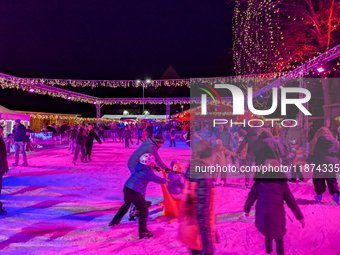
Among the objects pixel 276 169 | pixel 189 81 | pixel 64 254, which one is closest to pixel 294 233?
pixel 276 169

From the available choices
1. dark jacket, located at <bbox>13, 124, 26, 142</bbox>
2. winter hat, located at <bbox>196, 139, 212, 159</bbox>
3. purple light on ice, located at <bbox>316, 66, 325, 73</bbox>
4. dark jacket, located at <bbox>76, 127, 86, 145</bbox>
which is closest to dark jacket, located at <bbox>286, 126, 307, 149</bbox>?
purple light on ice, located at <bbox>316, 66, 325, 73</bbox>

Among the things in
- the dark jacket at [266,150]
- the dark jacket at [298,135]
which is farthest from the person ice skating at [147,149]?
the dark jacket at [298,135]

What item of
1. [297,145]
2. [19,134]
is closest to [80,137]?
[19,134]

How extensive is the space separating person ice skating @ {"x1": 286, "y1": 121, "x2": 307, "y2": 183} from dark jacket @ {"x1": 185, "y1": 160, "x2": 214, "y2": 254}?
488 centimetres

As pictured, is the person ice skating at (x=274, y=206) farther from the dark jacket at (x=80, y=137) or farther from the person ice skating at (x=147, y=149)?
the dark jacket at (x=80, y=137)

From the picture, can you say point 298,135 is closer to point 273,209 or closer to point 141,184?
point 273,209

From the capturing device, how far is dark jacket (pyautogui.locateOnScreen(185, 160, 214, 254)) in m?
2.29

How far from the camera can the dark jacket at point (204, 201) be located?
90.2 inches

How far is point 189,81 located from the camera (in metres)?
20.9

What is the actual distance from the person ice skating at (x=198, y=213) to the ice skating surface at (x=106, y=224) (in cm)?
85

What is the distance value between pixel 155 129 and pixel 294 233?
19157mm

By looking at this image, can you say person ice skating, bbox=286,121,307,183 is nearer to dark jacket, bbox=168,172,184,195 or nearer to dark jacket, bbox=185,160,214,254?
dark jacket, bbox=168,172,184,195

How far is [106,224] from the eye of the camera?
381 centimetres

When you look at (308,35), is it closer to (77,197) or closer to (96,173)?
(96,173)
